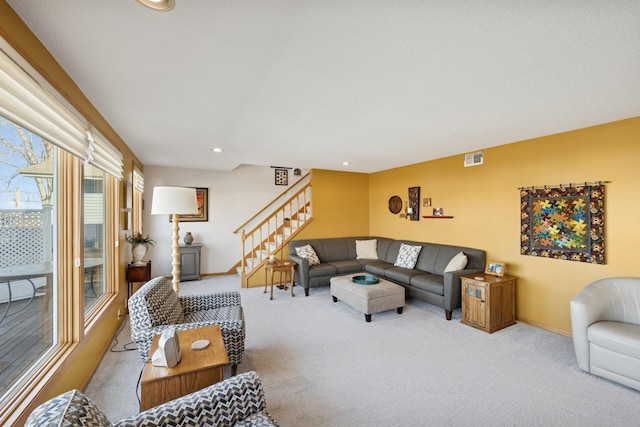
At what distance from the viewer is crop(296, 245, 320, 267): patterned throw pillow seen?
5.12m

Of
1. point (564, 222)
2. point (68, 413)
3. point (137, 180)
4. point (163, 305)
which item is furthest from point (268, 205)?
point (68, 413)

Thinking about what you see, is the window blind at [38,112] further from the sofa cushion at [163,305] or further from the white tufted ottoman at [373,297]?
the white tufted ottoman at [373,297]

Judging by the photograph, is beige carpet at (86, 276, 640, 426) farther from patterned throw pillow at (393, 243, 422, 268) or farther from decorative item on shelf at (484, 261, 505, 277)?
patterned throw pillow at (393, 243, 422, 268)

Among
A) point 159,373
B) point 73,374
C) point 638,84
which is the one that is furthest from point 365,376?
point 638,84

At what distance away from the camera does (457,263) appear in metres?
3.82

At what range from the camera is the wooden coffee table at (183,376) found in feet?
4.74

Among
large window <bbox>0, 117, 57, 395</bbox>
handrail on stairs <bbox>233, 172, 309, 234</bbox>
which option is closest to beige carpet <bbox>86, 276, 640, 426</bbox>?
large window <bbox>0, 117, 57, 395</bbox>

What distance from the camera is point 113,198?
3156mm

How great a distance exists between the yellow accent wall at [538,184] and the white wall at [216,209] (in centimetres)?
375

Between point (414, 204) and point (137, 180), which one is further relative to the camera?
point (414, 204)

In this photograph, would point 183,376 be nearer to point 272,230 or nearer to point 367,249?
point 367,249

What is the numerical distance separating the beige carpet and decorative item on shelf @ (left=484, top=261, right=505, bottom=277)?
26.1 inches

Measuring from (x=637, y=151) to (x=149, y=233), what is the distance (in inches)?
290

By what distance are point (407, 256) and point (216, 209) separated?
4.25 m
